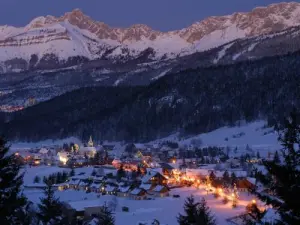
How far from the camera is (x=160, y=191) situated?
6034 cm

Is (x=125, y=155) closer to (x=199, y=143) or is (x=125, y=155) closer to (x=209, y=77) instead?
(x=199, y=143)

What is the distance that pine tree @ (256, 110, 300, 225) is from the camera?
11039 millimetres

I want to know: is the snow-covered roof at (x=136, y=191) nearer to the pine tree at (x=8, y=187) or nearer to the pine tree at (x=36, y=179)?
the pine tree at (x=36, y=179)

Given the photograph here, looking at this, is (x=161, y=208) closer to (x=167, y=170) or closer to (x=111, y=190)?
(x=111, y=190)

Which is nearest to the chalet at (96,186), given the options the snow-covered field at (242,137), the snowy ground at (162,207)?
the snowy ground at (162,207)

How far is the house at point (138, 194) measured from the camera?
58.4 metres

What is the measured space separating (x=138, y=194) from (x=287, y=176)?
48486 millimetres

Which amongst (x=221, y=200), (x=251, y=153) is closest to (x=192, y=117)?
(x=251, y=153)

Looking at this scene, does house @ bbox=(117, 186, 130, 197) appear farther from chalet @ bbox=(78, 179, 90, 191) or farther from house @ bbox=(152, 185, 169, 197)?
chalet @ bbox=(78, 179, 90, 191)

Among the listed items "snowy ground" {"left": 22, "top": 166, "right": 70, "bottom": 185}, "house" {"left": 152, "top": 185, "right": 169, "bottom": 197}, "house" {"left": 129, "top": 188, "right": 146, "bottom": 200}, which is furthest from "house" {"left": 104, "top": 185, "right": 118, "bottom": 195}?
"snowy ground" {"left": 22, "top": 166, "right": 70, "bottom": 185}

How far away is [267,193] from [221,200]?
41772 millimetres

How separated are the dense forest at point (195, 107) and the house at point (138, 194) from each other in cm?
8668

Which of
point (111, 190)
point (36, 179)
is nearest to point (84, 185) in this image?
point (111, 190)

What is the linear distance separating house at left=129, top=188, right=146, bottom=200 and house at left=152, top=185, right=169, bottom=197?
1552 mm
